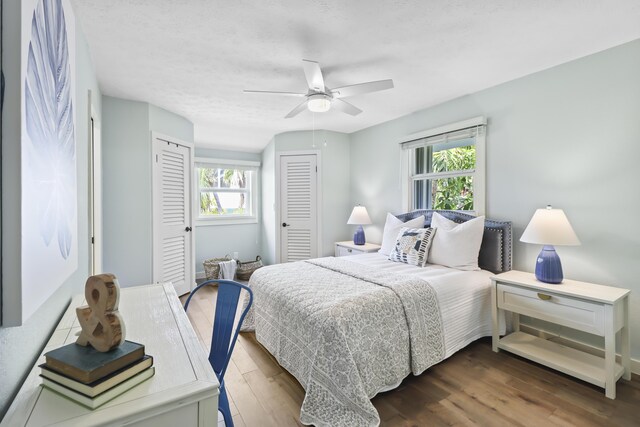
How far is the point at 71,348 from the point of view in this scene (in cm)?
83

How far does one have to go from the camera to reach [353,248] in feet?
13.7

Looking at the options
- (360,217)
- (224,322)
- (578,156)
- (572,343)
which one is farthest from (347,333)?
(360,217)

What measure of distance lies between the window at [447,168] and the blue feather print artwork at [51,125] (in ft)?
10.9

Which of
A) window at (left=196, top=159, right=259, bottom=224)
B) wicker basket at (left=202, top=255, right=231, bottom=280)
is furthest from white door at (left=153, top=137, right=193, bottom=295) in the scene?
window at (left=196, top=159, right=259, bottom=224)

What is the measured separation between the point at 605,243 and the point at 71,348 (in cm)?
331

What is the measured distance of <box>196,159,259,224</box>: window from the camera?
5250 mm

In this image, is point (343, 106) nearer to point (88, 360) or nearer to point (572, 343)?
point (88, 360)

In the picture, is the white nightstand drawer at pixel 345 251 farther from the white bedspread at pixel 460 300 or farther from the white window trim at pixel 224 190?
the white window trim at pixel 224 190

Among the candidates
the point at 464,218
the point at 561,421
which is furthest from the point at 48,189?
the point at 464,218

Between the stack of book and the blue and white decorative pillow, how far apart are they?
8.39 ft

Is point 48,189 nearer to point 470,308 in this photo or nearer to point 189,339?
point 189,339

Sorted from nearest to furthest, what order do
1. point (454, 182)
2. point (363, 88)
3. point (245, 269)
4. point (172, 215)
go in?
point (363, 88), point (454, 182), point (172, 215), point (245, 269)

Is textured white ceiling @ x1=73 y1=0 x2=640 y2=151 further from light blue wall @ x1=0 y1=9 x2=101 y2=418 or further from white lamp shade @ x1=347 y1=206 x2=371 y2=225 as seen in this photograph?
white lamp shade @ x1=347 y1=206 x2=371 y2=225

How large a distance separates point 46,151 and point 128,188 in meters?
2.77
